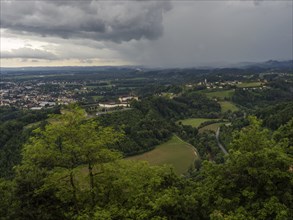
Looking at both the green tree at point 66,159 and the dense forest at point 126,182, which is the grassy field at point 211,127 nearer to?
the dense forest at point 126,182

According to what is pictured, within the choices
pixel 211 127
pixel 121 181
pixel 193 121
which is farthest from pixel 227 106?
pixel 121 181

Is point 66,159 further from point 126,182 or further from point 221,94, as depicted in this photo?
point 221,94

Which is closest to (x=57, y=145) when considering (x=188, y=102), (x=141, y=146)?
(x=141, y=146)

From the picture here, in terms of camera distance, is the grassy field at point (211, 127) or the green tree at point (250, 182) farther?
the grassy field at point (211, 127)

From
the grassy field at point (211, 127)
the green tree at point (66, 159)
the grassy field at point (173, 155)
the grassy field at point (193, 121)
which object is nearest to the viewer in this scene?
the green tree at point (66, 159)

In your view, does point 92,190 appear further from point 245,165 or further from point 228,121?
point 228,121

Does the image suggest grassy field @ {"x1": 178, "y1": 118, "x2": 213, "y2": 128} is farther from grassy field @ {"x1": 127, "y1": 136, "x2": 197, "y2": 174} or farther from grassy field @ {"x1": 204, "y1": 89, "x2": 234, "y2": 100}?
grassy field @ {"x1": 204, "y1": 89, "x2": 234, "y2": 100}

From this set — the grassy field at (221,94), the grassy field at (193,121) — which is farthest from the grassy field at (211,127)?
the grassy field at (221,94)
